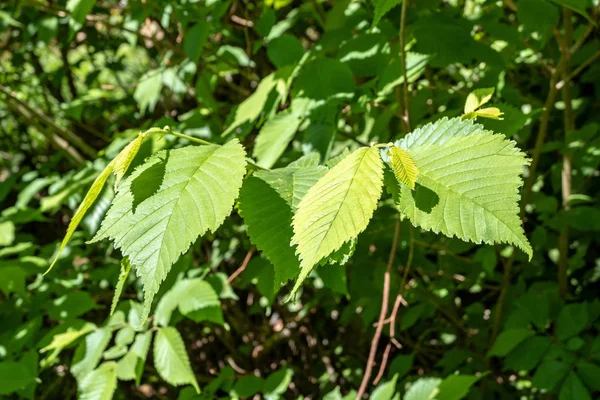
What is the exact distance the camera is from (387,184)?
2.70 feet

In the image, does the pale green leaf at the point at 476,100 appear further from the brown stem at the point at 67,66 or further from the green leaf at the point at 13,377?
the brown stem at the point at 67,66

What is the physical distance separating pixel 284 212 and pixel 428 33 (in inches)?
36.9

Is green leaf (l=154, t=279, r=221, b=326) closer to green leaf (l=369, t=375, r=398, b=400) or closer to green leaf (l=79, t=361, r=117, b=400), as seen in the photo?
green leaf (l=79, t=361, r=117, b=400)

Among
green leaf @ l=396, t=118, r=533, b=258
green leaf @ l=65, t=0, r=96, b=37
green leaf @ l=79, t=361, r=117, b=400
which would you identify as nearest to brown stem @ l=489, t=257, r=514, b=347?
green leaf @ l=79, t=361, r=117, b=400

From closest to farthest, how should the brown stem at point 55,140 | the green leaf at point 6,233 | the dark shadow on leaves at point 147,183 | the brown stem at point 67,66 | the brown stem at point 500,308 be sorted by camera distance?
the dark shadow on leaves at point 147,183 → the green leaf at point 6,233 → the brown stem at point 500,308 → the brown stem at point 55,140 → the brown stem at point 67,66

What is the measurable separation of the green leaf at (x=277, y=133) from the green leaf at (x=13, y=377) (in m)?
0.93

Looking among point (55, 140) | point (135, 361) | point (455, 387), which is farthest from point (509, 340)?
point (55, 140)

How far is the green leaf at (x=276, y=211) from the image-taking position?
80 cm

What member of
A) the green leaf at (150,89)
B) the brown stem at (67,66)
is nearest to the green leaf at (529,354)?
the green leaf at (150,89)

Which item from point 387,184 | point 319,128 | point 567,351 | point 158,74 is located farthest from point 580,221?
point 158,74

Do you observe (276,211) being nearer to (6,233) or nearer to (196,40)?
(196,40)

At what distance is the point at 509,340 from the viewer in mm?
1822

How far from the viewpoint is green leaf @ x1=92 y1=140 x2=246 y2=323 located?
2.42 ft

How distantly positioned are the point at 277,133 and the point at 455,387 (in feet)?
2.94
